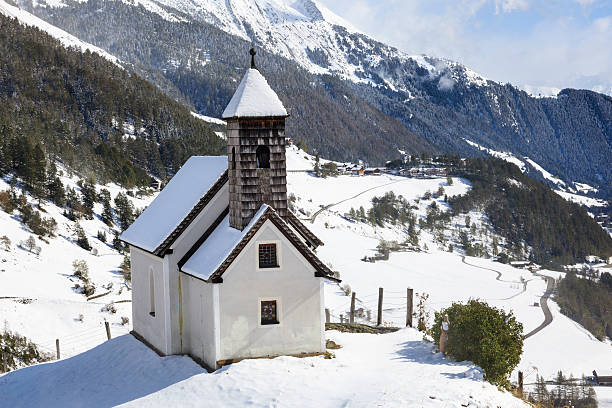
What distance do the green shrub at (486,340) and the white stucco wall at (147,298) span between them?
10395 millimetres

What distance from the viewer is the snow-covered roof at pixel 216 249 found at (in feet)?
72.6

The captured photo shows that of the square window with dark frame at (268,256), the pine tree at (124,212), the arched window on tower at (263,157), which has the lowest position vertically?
the pine tree at (124,212)

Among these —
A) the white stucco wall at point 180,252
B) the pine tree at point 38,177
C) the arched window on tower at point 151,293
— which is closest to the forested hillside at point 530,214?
the pine tree at point 38,177

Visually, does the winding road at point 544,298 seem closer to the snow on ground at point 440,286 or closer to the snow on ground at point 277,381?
the snow on ground at point 440,286

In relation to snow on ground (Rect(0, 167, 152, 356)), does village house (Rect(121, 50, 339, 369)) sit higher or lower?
higher

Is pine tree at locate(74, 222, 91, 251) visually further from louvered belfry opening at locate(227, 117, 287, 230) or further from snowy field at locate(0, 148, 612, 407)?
louvered belfry opening at locate(227, 117, 287, 230)

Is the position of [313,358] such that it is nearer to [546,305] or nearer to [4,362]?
[4,362]

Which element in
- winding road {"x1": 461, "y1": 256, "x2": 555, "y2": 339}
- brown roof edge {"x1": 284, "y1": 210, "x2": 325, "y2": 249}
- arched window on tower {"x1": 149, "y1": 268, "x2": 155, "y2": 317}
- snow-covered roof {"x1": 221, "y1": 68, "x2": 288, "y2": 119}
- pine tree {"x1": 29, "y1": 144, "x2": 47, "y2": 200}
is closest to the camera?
snow-covered roof {"x1": 221, "y1": 68, "x2": 288, "y2": 119}

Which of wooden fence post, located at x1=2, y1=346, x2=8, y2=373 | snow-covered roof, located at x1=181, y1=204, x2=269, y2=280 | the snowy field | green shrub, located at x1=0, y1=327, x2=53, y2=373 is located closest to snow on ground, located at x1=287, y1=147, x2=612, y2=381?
the snowy field

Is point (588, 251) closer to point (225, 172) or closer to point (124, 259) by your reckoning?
point (124, 259)

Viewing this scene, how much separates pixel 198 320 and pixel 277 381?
4577 mm

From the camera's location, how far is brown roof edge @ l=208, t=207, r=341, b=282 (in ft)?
71.9

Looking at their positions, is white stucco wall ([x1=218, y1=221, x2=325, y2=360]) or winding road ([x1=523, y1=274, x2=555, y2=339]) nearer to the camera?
white stucco wall ([x1=218, y1=221, x2=325, y2=360])

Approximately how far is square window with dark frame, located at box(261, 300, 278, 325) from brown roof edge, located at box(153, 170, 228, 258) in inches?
165
